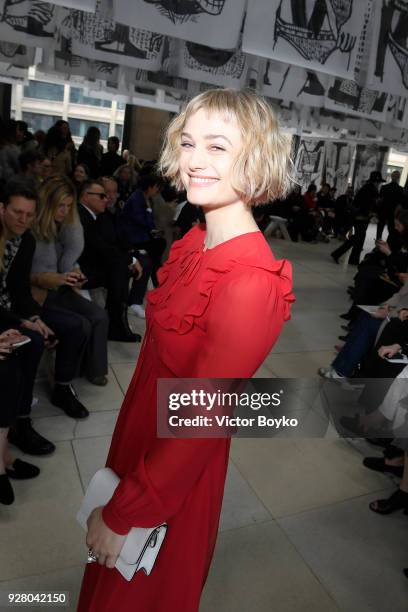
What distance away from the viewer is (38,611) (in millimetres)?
1767

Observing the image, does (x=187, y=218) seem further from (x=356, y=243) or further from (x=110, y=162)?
(x=356, y=243)

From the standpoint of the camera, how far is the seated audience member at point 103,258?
392 cm

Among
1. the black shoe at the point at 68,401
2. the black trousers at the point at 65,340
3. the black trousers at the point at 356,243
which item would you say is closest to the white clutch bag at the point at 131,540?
the black shoe at the point at 68,401

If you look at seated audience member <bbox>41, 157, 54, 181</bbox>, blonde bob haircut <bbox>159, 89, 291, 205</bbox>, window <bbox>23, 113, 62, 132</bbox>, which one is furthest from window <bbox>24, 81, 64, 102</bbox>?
blonde bob haircut <bbox>159, 89, 291, 205</bbox>

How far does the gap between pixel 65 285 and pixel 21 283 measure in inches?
24.7

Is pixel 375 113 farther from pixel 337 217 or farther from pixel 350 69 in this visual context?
pixel 337 217

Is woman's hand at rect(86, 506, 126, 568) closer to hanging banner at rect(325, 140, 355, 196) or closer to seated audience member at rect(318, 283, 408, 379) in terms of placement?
seated audience member at rect(318, 283, 408, 379)

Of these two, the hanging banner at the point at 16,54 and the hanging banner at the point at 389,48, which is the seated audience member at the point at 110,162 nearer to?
the hanging banner at the point at 16,54

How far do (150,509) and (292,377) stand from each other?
326cm

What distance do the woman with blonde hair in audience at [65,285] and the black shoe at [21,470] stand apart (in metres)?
0.60

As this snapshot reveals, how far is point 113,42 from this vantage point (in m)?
4.55

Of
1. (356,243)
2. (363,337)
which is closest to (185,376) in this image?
(363,337)

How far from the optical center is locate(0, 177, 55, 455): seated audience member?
2645mm

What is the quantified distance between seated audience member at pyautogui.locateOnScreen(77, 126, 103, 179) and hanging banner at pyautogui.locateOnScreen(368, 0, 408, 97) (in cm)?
470
